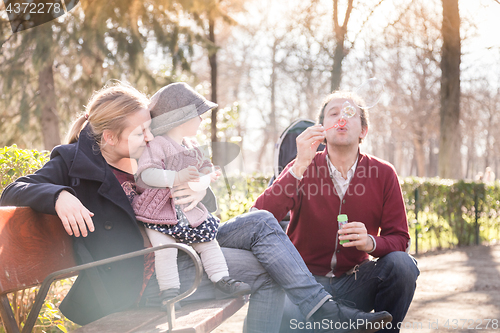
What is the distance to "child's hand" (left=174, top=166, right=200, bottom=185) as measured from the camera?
7.07 feet

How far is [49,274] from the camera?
193 centimetres

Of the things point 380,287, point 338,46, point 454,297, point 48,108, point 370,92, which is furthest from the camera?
point 48,108

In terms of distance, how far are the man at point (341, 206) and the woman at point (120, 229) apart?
0.45 metres

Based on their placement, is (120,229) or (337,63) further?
(337,63)

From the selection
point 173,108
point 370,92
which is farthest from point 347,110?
point 173,108

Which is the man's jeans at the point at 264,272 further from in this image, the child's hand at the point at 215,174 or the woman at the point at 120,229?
the child's hand at the point at 215,174

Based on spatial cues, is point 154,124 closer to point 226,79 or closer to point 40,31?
point 40,31

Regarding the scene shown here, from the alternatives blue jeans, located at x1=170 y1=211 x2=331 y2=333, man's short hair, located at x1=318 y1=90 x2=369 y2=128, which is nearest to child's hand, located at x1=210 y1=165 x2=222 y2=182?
blue jeans, located at x1=170 y1=211 x2=331 y2=333

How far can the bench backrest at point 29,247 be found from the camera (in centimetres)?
186

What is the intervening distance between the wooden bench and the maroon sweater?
899 mm

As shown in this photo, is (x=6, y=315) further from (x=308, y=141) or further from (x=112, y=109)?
(x=308, y=141)

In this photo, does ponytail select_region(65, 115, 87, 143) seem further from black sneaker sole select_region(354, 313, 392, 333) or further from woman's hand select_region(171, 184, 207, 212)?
black sneaker sole select_region(354, 313, 392, 333)

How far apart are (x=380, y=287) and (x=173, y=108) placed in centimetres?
154

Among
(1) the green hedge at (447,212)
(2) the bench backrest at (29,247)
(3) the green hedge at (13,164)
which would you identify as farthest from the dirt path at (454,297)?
(2) the bench backrest at (29,247)
